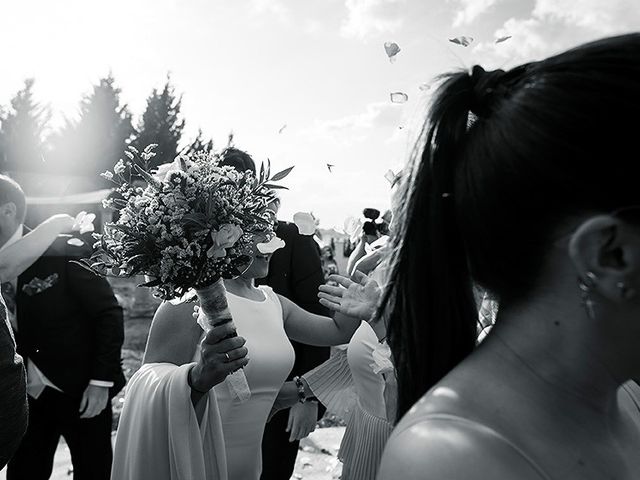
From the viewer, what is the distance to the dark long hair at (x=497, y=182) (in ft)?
2.50

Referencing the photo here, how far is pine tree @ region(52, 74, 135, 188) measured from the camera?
3753 centimetres

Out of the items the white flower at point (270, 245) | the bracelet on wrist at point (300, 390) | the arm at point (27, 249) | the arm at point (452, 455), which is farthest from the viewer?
the arm at point (27, 249)

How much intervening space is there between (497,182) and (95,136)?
4143cm

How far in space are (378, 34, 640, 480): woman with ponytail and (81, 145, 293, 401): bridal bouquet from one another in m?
1.07

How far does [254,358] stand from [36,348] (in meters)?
1.84

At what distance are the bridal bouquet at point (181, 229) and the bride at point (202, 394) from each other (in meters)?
0.24

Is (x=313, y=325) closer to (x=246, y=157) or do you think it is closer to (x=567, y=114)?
(x=246, y=157)

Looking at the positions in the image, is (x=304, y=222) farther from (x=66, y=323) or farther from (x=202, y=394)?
(x=66, y=323)

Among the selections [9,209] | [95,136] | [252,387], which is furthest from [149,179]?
[95,136]

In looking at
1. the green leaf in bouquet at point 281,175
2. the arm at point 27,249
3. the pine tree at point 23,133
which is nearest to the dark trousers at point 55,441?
the arm at point 27,249

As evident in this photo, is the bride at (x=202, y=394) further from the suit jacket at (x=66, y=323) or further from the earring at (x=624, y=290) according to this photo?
the earring at (x=624, y=290)

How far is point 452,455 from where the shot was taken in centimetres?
71

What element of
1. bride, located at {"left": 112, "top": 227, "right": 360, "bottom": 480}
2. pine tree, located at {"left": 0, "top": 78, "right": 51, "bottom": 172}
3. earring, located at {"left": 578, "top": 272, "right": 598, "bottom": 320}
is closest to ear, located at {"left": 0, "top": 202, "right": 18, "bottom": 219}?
bride, located at {"left": 112, "top": 227, "right": 360, "bottom": 480}

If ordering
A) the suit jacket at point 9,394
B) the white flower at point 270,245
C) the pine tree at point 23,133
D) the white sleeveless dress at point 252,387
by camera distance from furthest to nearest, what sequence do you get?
the pine tree at point 23,133 → the white sleeveless dress at point 252,387 → the white flower at point 270,245 → the suit jacket at point 9,394
